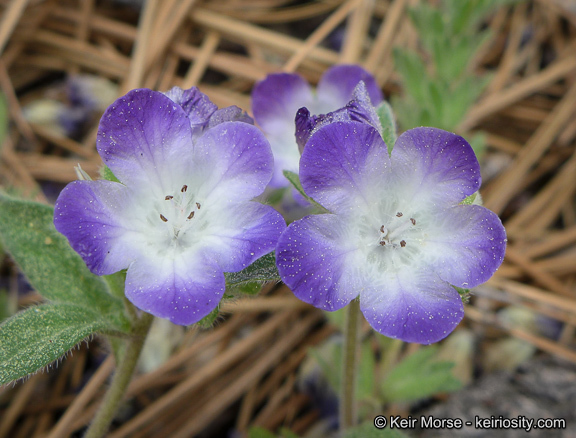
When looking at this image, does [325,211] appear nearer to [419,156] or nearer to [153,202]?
[419,156]

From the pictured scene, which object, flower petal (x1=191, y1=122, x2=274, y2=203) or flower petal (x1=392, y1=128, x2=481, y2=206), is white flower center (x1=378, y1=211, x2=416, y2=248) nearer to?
flower petal (x1=392, y1=128, x2=481, y2=206)

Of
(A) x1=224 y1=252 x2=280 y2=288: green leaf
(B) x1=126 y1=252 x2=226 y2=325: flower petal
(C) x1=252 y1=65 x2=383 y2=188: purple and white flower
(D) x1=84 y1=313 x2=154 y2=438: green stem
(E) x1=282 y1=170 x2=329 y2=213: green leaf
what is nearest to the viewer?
(B) x1=126 y1=252 x2=226 y2=325: flower petal

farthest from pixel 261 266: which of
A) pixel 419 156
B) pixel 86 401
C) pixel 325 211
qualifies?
pixel 86 401

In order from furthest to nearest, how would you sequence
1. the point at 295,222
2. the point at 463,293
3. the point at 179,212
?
1. the point at 179,212
2. the point at 463,293
3. the point at 295,222

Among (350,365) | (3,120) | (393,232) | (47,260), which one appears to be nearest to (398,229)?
(393,232)

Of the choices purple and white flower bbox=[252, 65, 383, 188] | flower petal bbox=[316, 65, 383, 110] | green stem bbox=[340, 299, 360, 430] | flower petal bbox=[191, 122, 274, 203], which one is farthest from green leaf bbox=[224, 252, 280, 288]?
flower petal bbox=[316, 65, 383, 110]

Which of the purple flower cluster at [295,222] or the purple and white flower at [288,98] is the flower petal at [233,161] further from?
the purple and white flower at [288,98]

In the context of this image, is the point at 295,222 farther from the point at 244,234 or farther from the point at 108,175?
the point at 108,175
